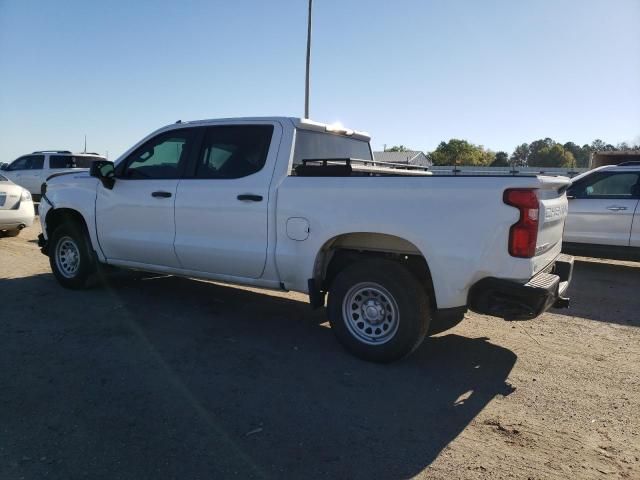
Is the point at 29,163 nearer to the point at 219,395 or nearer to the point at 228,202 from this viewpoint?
the point at 228,202

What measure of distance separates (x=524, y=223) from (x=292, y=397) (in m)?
2.01

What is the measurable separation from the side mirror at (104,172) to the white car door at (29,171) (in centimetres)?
1315

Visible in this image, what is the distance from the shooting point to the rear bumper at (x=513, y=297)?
362cm

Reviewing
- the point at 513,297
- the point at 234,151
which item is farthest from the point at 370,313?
the point at 234,151

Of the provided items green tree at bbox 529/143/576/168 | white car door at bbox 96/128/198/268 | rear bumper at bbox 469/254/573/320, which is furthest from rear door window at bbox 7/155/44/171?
green tree at bbox 529/143/576/168

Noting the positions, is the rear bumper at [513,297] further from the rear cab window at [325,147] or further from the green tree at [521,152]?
the green tree at [521,152]

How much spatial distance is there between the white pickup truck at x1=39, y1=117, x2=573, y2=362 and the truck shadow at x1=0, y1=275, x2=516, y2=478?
1.52 ft

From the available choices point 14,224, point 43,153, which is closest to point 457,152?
point 43,153

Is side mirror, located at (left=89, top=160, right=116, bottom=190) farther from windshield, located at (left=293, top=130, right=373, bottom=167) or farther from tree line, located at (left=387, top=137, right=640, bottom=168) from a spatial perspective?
tree line, located at (left=387, top=137, right=640, bottom=168)

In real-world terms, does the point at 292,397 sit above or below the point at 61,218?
below

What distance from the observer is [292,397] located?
11.8 feet

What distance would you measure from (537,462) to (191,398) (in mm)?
2215

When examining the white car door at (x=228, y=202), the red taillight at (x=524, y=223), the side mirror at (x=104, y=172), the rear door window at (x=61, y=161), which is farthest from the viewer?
the rear door window at (x=61, y=161)

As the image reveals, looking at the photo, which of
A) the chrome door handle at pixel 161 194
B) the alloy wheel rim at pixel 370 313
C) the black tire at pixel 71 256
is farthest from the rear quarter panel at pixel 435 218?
the black tire at pixel 71 256
